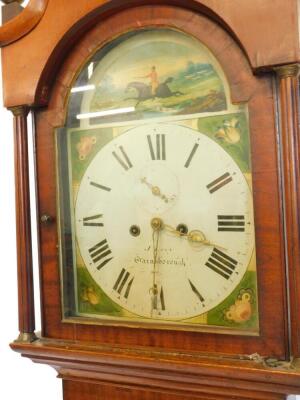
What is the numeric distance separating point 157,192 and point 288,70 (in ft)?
0.96

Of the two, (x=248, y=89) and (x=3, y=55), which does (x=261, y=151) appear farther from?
(x=3, y=55)

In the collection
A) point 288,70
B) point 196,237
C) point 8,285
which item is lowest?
point 8,285

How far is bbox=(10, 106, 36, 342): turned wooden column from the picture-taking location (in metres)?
1.01

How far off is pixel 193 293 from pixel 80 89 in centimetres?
42

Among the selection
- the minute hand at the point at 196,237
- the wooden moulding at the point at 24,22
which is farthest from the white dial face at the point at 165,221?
the wooden moulding at the point at 24,22

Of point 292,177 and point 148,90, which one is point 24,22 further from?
point 292,177

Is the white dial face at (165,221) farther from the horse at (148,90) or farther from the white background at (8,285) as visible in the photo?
the white background at (8,285)

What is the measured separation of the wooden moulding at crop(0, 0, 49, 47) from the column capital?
45 centimetres

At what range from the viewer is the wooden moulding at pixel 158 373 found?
0.82 m

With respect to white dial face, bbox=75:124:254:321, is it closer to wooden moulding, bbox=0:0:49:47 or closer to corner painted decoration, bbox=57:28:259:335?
corner painted decoration, bbox=57:28:259:335

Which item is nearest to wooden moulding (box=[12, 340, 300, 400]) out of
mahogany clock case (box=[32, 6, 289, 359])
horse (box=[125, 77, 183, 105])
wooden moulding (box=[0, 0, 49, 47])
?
mahogany clock case (box=[32, 6, 289, 359])

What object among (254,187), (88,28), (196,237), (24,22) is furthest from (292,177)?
(24,22)

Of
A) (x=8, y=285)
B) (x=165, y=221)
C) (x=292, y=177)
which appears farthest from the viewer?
(x=8, y=285)

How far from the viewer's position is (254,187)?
846 millimetres
